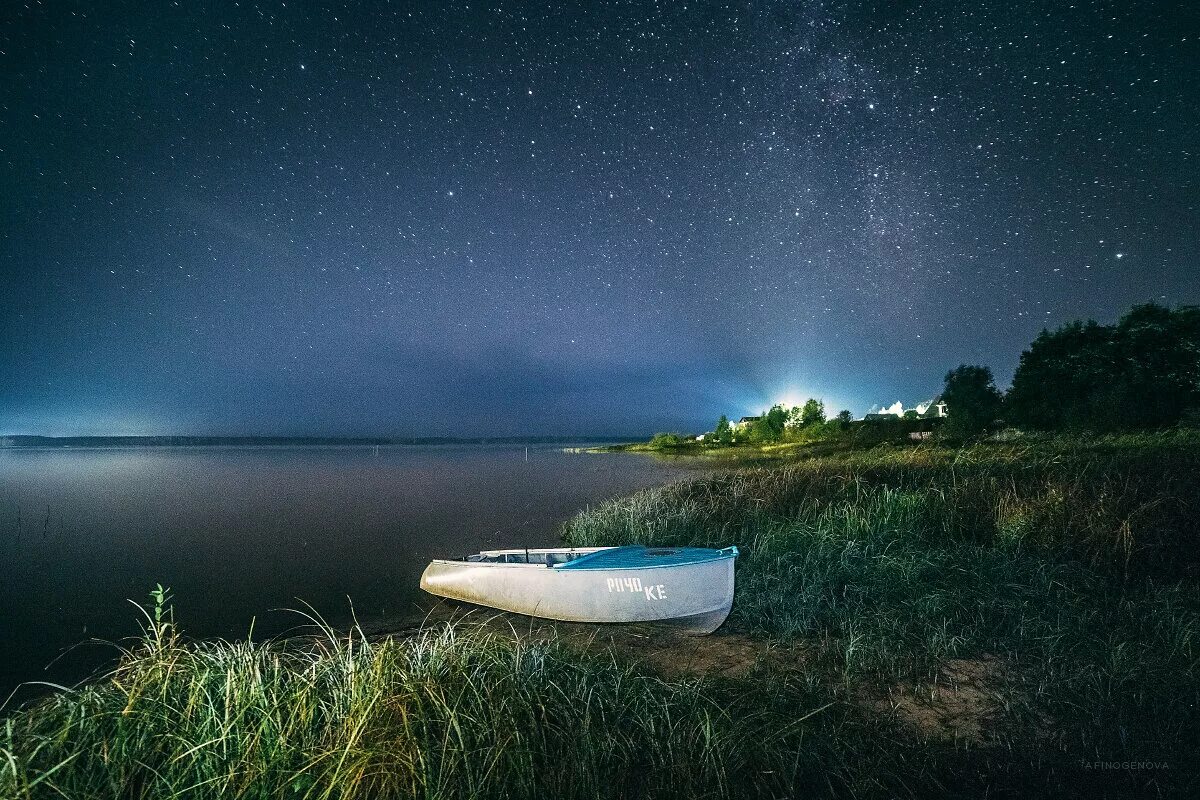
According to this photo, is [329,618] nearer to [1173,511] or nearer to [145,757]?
[145,757]

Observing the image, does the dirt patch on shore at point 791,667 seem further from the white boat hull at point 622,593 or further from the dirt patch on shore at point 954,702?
the white boat hull at point 622,593

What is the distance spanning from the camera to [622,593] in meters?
8.70

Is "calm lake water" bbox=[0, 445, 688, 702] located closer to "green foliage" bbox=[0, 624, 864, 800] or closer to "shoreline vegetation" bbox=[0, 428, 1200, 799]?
"green foliage" bbox=[0, 624, 864, 800]

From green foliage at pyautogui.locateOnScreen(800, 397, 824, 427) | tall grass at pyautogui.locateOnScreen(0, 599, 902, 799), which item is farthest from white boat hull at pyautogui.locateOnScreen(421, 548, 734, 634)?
green foliage at pyautogui.locateOnScreen(800, 397, 824, 427)

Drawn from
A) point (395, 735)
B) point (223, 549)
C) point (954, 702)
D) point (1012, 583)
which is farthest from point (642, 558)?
point (223, 549)

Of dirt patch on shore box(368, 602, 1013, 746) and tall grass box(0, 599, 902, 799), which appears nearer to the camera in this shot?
tall grass box(0, 599, 902, 799)

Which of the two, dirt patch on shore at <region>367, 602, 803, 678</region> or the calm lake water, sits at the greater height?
dirt patch on shore at <region>367, 602, 803, 678</region>

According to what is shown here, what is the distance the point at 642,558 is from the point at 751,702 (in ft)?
13.0

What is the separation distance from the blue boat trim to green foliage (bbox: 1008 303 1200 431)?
34.3 metres

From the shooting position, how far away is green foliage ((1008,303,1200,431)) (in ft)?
110

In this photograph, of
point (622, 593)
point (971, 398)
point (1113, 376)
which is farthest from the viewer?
point (971, 398)

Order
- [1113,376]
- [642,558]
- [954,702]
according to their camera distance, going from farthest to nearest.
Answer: [1113,376]
[642,558]
[954,702]

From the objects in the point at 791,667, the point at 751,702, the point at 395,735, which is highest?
the point at 395,735

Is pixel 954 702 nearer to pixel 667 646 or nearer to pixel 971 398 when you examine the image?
pixel 667 646
